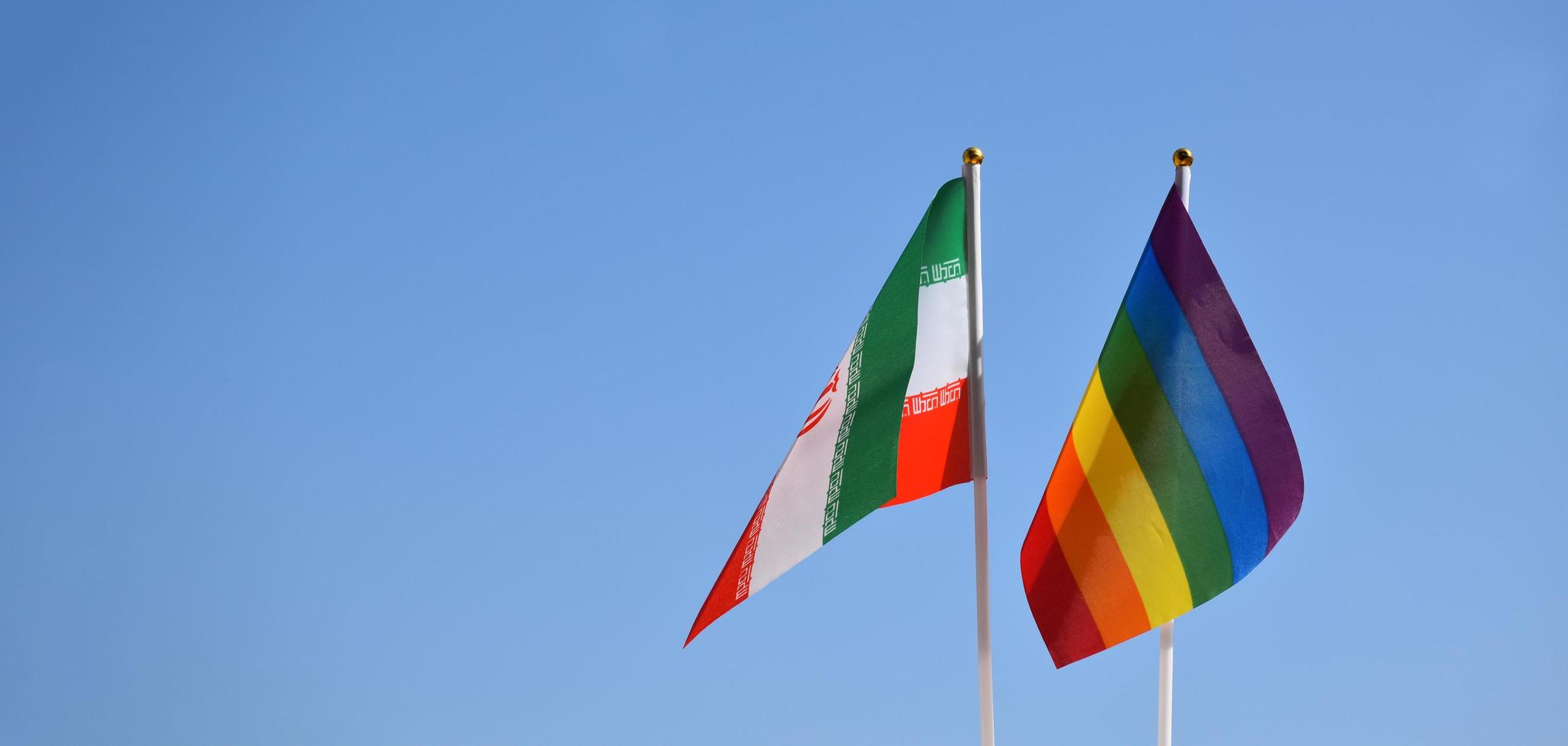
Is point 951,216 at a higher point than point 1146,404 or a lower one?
higher

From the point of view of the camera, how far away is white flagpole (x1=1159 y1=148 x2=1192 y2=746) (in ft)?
16.3

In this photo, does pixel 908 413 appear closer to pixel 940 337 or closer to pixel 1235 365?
pixel 940 337

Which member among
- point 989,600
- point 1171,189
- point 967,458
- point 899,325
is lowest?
point 989,600

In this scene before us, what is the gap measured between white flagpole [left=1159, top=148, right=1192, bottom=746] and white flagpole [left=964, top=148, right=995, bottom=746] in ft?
1.84

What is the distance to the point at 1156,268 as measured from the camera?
491 cm

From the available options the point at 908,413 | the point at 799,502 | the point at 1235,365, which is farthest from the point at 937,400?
the point at 1235,365

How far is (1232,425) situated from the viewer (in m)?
4.82

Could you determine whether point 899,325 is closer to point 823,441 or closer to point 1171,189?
point 823,441

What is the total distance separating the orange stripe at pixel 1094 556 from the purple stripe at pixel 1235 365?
455 mm

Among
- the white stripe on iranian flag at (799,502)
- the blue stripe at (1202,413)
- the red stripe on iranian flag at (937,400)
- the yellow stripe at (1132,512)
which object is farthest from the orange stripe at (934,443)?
A: the blue stripe at (1202,413)

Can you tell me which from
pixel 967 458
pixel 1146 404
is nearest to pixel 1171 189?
pixel 1146 404

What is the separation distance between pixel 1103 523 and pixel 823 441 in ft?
2.89

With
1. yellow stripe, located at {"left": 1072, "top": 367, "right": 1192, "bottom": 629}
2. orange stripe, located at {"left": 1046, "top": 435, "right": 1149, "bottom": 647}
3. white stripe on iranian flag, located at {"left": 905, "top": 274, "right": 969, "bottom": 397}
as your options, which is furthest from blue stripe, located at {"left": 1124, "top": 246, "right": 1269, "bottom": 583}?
white stripe on iranian flag, located at {"left": 905, "top": 274, "right": 969, "bottom": 397}

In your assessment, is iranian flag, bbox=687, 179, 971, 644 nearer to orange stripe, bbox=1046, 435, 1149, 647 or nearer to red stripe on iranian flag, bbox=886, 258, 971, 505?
red stripe on iranian flag, bbox=886, 258, 971, 505
